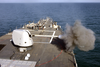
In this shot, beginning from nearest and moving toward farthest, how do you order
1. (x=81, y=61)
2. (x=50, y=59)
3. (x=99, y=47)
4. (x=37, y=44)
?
1. (x=50, y=59)
2. (x=37, y=44)
3. (x=81, y=61)
4. (x=99, y=47)

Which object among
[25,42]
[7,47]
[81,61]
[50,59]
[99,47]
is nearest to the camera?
[50,59]

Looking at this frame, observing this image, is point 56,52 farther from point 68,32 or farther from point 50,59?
point 68,32

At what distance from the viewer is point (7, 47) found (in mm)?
23969

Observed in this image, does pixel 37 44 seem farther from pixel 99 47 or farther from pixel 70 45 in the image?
pixel 99 47

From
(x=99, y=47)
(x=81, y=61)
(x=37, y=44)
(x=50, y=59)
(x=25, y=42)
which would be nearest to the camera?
(x=50, y=59)

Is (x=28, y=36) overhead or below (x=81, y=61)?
overhead

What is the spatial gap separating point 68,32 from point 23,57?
374 inches

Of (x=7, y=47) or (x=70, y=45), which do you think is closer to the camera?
(x=70, y=45)

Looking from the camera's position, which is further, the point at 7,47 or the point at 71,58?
the point at 7,47

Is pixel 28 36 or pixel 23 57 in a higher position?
pixel 28 36

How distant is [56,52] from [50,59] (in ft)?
9.66

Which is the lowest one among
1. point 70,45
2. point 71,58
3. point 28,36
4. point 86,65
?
point 86,65

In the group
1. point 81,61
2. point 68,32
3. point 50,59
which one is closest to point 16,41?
point 50,59

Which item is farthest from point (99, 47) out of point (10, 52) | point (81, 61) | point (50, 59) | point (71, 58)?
point (10, 52)
